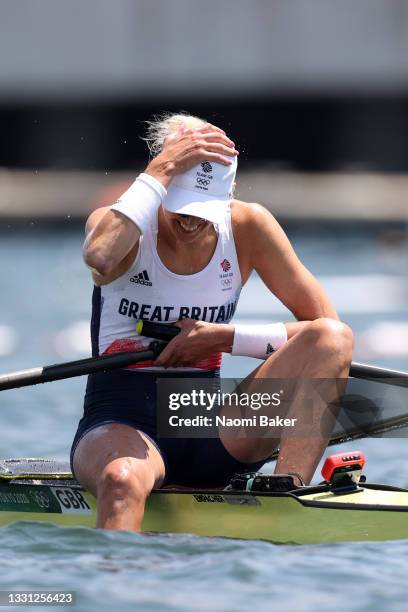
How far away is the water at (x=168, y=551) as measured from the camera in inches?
166

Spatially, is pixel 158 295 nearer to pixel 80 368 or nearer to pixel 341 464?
pixel 80 368

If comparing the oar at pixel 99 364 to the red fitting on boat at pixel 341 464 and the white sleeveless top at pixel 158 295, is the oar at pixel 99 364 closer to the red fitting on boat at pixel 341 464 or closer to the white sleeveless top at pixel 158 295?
the white sleeveless top at pixel 158 295

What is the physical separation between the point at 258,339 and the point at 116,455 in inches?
32.0

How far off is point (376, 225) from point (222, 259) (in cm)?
1846

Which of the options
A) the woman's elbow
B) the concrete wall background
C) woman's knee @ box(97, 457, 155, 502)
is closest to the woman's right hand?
the woman's elbow

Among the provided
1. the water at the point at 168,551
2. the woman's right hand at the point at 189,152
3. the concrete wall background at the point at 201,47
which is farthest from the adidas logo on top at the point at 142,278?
the concrete wall background at the point at 201,47

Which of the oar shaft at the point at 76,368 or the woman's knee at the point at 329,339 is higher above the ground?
the woman's knee at the point at 329,339

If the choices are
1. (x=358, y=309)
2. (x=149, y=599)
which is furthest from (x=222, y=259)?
(x=358, y=309)

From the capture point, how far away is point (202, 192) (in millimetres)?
4918

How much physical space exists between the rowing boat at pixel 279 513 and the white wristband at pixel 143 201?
1082 mm

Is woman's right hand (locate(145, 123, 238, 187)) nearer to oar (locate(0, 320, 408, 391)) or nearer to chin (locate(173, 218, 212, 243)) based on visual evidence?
chin (locate(173, 218, 212, 243))

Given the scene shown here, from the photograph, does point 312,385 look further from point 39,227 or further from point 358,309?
point 39,227

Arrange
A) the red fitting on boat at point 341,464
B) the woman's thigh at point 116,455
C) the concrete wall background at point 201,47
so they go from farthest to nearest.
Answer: the concrete wall background at point 201,47, the red fitting on boat at point 341,464, the woman's thigh at point 116,455

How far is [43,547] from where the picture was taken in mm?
4848
